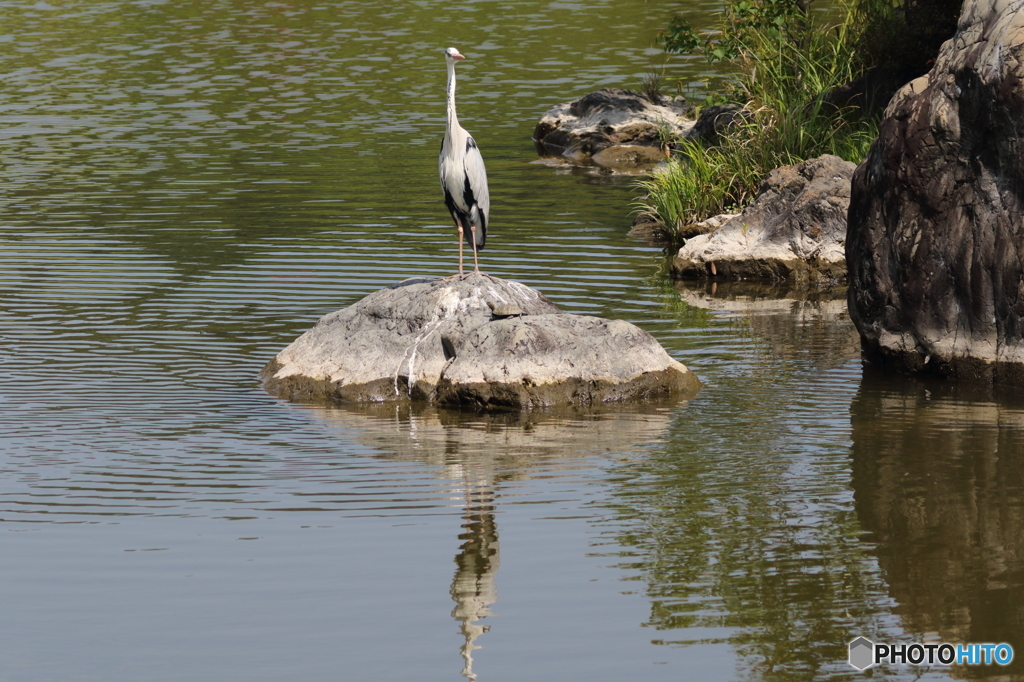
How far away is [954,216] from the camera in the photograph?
36.7 feet

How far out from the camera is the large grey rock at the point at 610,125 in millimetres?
24344

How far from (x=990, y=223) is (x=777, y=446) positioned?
2.79m

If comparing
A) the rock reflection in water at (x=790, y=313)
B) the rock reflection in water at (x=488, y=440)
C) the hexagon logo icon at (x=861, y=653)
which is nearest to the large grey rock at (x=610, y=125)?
the rock reflection in water at (x=790, y=313)

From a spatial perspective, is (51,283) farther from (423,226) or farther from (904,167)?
(904,167)

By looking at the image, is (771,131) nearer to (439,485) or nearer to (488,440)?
(488,440)

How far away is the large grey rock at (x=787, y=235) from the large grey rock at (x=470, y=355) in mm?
4830

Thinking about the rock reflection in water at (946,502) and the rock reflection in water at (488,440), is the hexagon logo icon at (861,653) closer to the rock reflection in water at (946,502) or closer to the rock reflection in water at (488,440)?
the rock reflection in water at (946,502)

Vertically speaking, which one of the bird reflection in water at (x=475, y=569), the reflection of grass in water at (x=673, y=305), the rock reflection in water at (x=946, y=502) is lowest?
the reflection of grass in water at (x=673, y=305)

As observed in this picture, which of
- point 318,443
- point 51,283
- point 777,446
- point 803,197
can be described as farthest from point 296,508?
point 803,197

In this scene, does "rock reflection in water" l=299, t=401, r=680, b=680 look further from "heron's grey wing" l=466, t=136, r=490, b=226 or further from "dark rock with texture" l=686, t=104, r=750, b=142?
"dark rock with texture" l=686, t=104, r=750, b=142

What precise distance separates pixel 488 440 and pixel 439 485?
1.05m

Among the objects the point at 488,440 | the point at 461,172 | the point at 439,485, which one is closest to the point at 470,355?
the point at 488,440

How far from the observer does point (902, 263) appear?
1153cm

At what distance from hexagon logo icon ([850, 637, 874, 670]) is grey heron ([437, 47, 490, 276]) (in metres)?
6.01
